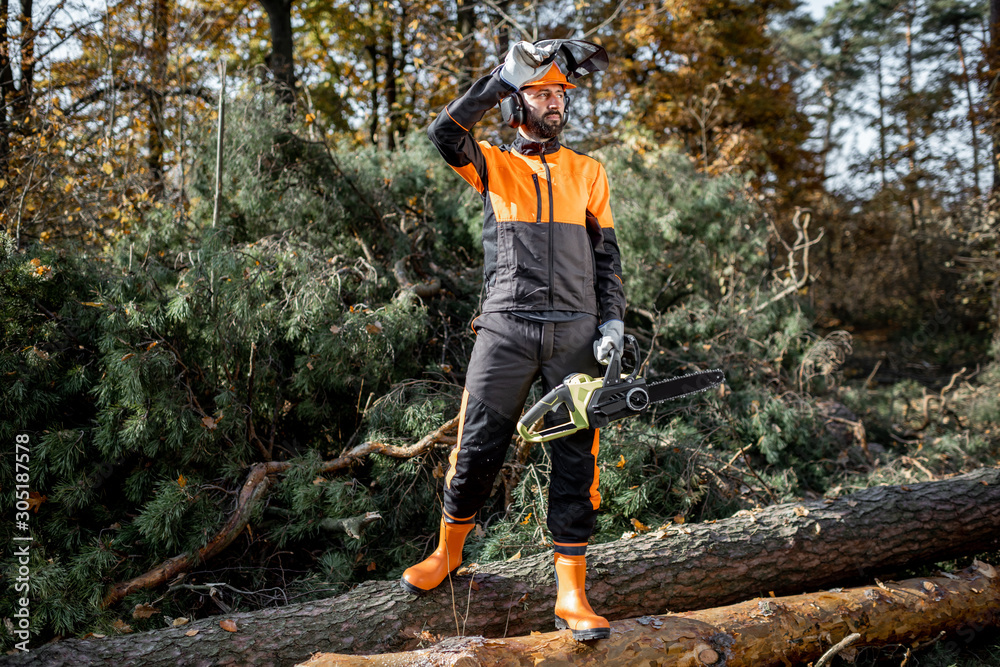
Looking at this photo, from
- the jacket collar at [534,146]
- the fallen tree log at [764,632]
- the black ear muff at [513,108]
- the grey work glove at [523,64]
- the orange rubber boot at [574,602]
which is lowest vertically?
the fallen tree log at [764,632]

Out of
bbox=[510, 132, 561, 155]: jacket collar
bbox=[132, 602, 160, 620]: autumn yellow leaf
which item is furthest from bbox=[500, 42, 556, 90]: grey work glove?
bbox=[132, 602, 160, 620]: autumn yellow leaf

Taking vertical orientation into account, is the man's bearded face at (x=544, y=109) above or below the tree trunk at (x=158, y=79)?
below

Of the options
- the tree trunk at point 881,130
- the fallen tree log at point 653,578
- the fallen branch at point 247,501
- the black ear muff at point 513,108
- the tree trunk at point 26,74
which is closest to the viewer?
the fallen tree log at point 653,578

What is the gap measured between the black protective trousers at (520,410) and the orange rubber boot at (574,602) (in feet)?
0.21

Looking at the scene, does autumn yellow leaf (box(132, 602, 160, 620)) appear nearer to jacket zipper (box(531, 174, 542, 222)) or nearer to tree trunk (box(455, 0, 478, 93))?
jacket zipper (box(531, 174, 542, 222))

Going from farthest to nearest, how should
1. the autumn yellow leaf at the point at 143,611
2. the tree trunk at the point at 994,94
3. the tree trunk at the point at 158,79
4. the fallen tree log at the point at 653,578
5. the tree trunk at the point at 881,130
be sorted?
the tree trunk at the point at 881,130 → the tree trunk at the point at 994,94 → the tree trunk at the point at 158,79 → the autumn yellow leaf at the point at 143,611 → the fallen tree log at the point at 653,578

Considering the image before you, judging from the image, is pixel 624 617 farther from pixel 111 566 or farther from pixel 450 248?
pixel 450 248

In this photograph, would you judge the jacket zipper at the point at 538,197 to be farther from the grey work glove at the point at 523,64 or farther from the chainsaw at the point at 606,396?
the chainsaw at the point at 606,396

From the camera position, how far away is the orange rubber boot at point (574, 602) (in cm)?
241

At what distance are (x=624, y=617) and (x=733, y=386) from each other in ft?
9.76

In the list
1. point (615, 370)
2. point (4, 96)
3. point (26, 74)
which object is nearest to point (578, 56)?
point (615, 370)

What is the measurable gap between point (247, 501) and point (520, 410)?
5.82 feet

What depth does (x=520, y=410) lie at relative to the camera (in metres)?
2.59

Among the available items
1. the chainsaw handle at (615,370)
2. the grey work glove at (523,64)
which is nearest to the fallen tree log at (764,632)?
the chainsaw handle at (615,370)
